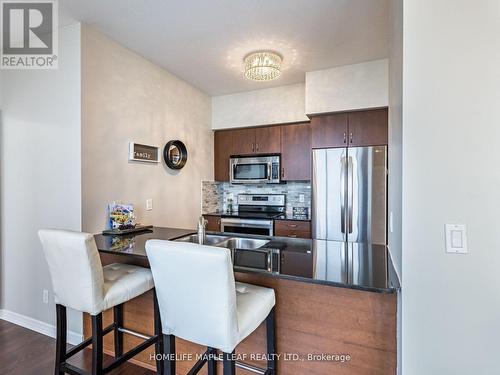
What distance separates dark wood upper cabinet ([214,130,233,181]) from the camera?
13.7 feet

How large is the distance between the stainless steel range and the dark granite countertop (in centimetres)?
148

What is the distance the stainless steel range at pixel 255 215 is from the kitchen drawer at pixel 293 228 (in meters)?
0.08

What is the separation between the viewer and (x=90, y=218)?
88.3 inches

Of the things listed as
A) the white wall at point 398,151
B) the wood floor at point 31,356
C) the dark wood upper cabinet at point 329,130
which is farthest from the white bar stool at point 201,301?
the dark wood upper cabinet at point 329,130

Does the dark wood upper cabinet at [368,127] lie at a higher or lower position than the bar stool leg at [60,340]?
higher

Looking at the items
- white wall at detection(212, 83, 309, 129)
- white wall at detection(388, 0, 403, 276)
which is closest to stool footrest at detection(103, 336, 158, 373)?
white wall at detection(388, 0, 403, 276)

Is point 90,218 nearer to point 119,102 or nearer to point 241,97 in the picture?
point 119,102

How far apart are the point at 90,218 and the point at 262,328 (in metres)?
1.68

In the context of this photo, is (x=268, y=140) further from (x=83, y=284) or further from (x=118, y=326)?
(x=83, y=284)

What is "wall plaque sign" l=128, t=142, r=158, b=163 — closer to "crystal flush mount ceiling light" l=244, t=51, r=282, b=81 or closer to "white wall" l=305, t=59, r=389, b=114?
"crystal flush mount ceiling light" l=244, t=51, r=282, b=81

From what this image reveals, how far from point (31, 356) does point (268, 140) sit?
337 cm

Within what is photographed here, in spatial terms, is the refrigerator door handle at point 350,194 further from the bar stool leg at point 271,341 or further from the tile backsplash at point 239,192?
the bar stool leg at point 271,341

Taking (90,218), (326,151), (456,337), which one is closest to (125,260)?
(90,218)

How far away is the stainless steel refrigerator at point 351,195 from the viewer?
2.96m
